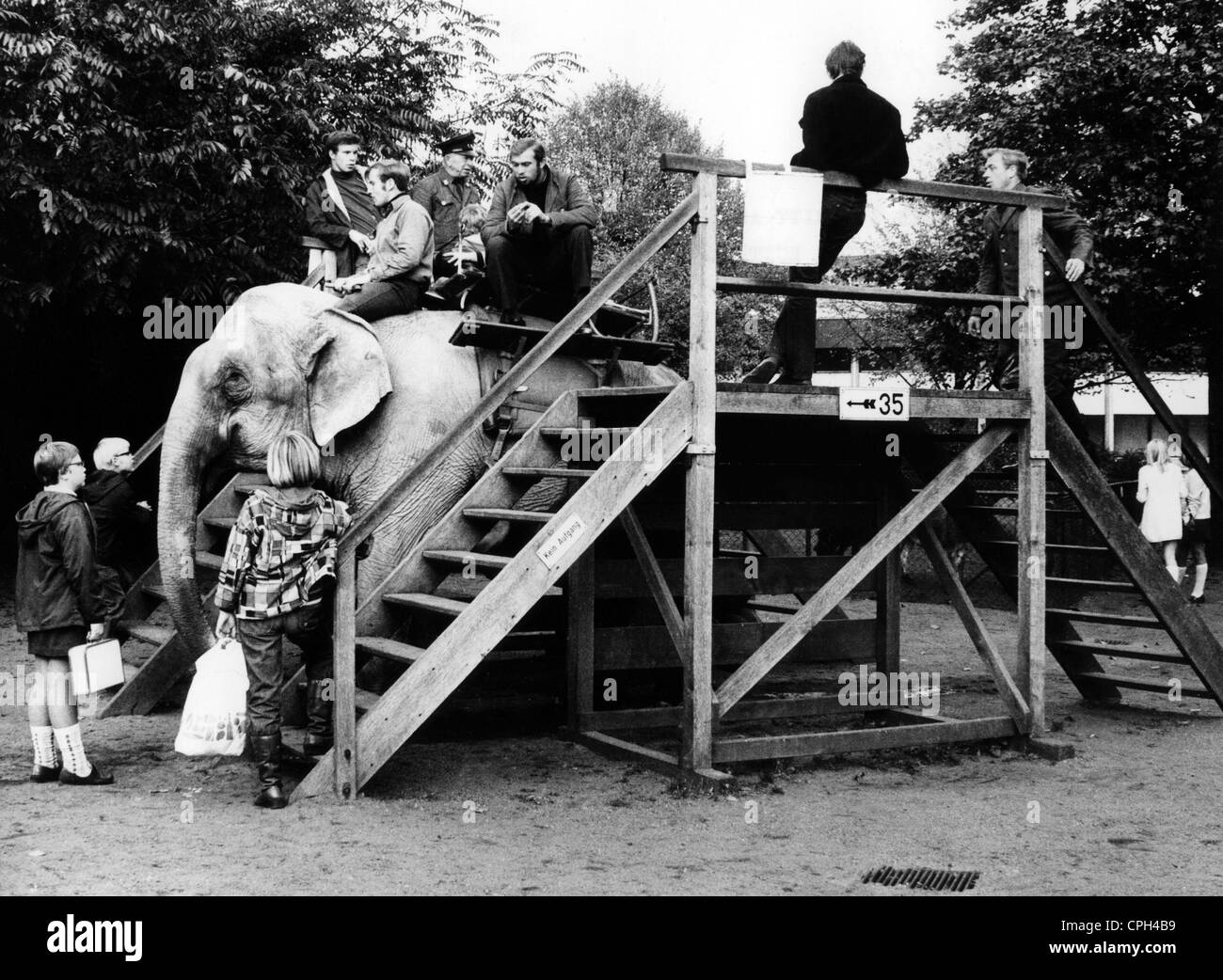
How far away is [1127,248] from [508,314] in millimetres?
13606

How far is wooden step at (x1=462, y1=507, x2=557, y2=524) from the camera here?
24.3 feet

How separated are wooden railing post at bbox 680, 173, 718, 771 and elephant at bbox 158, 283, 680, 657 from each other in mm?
1977

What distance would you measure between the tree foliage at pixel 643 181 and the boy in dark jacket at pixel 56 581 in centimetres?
2830

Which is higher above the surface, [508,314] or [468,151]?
[468,151]

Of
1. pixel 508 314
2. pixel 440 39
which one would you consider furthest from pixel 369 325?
pixel 440 39

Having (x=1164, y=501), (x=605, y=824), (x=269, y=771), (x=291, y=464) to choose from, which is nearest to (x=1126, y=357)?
(x=605, y=824)

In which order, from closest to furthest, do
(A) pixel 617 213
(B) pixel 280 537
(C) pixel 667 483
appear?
(B) pixel 280 537 < (C) pixel 667 483 < (A) pixel 617 213

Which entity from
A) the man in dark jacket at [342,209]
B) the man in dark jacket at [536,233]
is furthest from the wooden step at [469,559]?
the man in dark jacket at [342,209]

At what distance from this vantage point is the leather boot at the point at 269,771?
6.77m

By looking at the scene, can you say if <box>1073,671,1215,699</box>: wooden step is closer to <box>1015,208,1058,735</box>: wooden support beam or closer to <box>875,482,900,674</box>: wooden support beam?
<box>1015,208,1058,735</box>: wooden support beam

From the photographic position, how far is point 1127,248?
790 inches

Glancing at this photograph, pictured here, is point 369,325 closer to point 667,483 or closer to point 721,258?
point 667,483

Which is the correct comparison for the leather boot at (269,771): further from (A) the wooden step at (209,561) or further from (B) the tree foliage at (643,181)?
(B) the tree foliage at (643,181)

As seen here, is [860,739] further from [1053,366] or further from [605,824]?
[1053,366]
